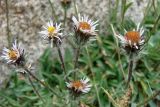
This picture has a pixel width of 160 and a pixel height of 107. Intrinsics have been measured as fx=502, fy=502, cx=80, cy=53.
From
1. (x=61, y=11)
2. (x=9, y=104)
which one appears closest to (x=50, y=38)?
(x=9, y=104)

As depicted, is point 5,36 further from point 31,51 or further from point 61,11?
point 61,11

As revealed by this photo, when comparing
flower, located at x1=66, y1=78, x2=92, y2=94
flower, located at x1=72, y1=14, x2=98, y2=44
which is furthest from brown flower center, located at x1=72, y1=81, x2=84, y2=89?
flower, located at x1=72, y1=14, x2=98, y2=44

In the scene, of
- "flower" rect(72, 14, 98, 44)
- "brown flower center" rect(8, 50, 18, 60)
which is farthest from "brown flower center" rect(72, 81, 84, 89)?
"brown flower center" rect(8, 50, 18, 60)

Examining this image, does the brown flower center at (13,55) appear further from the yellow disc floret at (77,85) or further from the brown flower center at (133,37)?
the brown flower center at (133,37)

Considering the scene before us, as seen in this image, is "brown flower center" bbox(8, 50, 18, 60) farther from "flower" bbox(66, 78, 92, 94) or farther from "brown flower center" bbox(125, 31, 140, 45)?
"brown flower center" bbox(125, 31, 140, 45)

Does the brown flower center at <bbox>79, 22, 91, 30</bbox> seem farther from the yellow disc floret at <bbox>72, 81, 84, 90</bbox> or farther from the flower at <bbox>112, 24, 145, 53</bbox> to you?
the yellow disc floret at <bbox>72, 81, 84, 90</bbox>

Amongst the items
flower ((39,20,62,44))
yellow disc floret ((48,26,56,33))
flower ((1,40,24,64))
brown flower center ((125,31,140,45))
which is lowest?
flower ((1,40,24,64))

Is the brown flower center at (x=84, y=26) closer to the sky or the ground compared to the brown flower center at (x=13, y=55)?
closer to the sky

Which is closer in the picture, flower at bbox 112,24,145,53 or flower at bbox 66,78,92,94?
flower at bbox 112,24,145,53

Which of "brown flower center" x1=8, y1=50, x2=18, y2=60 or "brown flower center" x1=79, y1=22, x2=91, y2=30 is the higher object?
"brown flower center" x1=79, y1=22, x2=91, y2=30

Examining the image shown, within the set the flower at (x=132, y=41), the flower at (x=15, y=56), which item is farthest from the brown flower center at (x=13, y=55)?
the flower at (x=132, y=41)

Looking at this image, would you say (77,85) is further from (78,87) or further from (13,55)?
(13,55)
